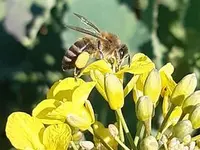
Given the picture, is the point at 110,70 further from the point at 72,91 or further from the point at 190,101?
the point at 190,101

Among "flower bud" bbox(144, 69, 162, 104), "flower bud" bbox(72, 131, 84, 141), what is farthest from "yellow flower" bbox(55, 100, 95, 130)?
"flower bud" bbox(144, 69, 162, 104)

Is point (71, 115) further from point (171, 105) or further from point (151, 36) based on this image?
point (151, 36)

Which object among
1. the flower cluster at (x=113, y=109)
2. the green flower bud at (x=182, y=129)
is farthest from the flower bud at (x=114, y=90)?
the green flower bud at (x=182, y=129)

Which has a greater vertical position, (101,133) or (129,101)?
(101,133)

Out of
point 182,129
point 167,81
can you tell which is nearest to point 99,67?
point 167,81

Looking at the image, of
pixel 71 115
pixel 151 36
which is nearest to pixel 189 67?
pixel 151 36

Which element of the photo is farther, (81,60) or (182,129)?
(81,60)
